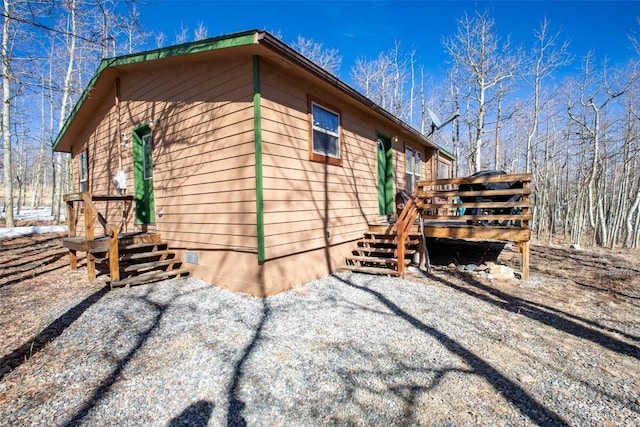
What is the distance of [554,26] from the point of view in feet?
52.3

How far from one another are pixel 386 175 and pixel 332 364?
6.41 metres

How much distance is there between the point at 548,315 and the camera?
3859 mm

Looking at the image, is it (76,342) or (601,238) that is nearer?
(76,342)

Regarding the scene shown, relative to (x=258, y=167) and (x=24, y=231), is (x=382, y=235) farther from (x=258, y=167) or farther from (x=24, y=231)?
(x=24, y=231)

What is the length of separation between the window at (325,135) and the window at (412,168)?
4.24 meters

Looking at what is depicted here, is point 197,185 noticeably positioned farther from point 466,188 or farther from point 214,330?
point 466,188

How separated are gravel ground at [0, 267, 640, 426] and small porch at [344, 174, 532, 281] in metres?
1.33

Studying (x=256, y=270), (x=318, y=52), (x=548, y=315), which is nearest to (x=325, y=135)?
(x=256, y=270)

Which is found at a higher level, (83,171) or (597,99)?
(597,99)

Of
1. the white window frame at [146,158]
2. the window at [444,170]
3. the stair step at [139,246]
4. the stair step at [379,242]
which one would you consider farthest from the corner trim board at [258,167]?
the window at [444,170]

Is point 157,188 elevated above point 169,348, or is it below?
above

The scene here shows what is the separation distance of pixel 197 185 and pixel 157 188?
4.81ft

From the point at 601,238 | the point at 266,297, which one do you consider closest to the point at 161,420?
the point at 266,297

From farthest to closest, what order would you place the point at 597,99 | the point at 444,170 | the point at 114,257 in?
the point at 444,170, the point at 597,99, the point at 114,257
